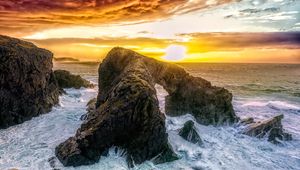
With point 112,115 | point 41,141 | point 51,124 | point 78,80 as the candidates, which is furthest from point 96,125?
point 78,80

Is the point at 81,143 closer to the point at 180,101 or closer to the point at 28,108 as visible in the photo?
the point at 28,108

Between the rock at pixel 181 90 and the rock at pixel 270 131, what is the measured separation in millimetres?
1744

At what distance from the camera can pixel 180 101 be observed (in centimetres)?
1795

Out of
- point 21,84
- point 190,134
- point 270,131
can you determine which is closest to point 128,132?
point 190,134

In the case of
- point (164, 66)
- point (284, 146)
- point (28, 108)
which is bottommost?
point (284, 146)

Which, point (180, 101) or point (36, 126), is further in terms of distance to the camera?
point (180, 101)

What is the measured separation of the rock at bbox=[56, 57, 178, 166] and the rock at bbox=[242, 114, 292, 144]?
565 centimetres

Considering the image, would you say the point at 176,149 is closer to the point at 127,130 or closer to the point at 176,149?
the point at 176,149

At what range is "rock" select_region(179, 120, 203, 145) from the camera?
13.1m

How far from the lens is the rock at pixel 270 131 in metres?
14.4

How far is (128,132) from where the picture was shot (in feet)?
36.2

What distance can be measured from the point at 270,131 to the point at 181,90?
5.33 metres

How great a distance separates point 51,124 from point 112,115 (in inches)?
194

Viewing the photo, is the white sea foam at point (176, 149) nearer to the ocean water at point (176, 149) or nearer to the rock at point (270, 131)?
the ocean water at point (176, 149)
